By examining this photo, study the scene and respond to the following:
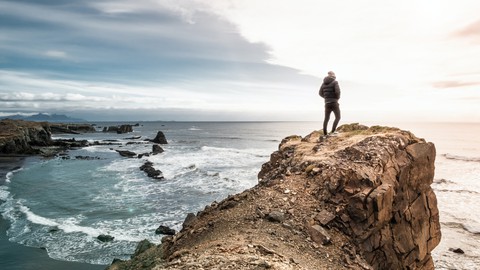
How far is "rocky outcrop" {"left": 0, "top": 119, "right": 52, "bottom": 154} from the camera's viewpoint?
6112 cm

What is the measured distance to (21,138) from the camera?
6525 centimetres

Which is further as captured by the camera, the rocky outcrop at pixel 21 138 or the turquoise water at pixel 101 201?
the rocky outcrop at pixel 21 138

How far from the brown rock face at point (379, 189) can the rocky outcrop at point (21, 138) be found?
65289 millimetres

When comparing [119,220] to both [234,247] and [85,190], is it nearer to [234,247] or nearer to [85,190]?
[85,190]

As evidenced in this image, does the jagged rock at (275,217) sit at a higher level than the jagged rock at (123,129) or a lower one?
higher

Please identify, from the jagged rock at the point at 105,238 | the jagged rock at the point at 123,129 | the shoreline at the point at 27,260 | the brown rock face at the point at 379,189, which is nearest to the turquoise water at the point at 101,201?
the jagged rock at the point at 105,238

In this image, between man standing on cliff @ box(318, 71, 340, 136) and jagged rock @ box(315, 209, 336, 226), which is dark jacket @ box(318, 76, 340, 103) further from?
jagged rock @ box(315, 209, 336, 226)

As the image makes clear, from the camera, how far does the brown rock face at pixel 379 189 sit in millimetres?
9305

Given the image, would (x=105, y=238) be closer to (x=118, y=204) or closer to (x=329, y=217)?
(x=118, y=204)

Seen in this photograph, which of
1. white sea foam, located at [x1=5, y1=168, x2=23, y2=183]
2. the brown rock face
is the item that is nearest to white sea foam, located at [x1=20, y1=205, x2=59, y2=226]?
white sea foam, located at [x1=5, y1=168, x2=23, y2=183]

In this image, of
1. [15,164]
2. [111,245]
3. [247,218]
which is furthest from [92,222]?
[15,164]

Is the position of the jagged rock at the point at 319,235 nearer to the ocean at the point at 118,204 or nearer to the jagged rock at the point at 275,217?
the jagged rock at the point at 275,217

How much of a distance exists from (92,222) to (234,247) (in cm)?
1953

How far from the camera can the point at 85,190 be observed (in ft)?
108
